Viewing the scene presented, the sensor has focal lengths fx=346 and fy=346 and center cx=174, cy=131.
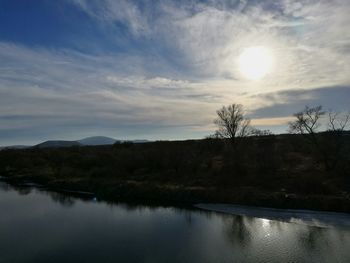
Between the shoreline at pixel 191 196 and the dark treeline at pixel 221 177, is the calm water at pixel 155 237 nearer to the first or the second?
the shoreline at pixel 191 196

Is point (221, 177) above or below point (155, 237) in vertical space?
above

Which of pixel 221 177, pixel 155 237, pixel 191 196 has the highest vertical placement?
pixel 221 177

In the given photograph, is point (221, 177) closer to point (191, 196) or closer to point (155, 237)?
point (191, 196)

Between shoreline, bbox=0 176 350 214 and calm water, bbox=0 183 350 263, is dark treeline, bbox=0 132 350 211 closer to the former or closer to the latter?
shoreline, bbox=0 176 350 214

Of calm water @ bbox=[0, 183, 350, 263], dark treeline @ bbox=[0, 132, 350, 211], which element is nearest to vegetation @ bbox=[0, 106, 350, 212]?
dark treeline @ bbox=[0, 132, 350, 211]

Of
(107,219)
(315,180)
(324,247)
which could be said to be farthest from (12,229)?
(315,180)

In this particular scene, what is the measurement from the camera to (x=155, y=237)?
20000 mm

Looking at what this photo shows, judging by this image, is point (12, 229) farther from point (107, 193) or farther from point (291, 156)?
point (291, 156)

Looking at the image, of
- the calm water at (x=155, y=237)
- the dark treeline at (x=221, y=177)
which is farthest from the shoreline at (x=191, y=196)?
the calm water at (x=155, y=237)

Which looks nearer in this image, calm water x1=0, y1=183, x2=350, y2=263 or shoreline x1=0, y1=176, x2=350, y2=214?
calm water x1=0, y1=183, x2=350, y2=263

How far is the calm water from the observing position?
16500mm

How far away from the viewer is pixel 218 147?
59.1m

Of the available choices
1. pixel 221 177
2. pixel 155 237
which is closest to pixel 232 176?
pixel 221 177

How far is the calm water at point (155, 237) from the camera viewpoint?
54.1 ft
